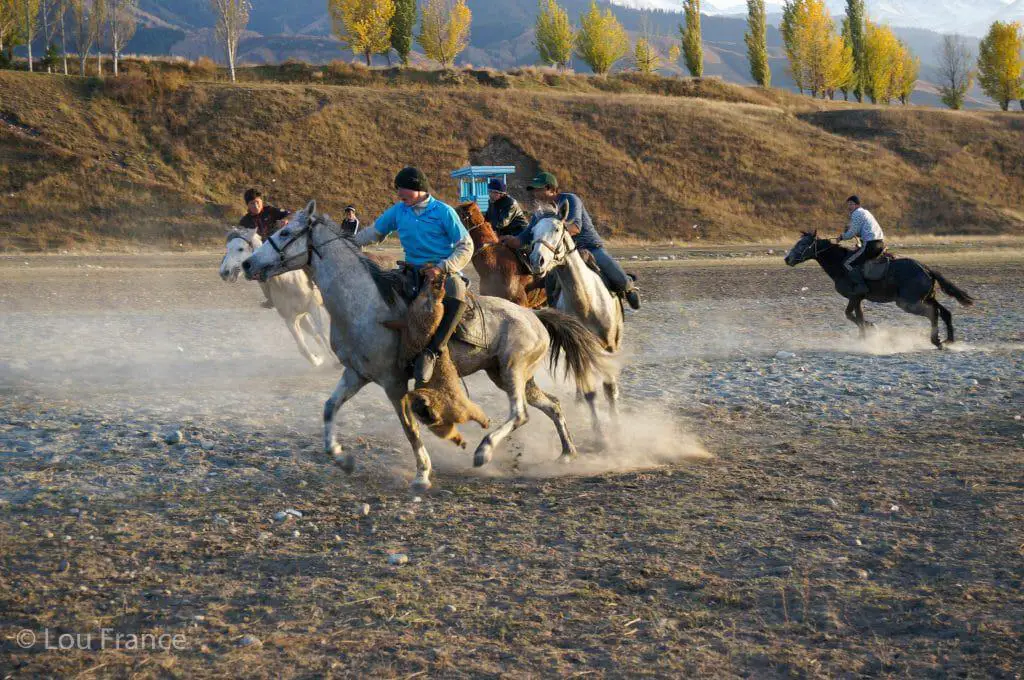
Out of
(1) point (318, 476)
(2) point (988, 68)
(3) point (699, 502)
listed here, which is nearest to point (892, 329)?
(3) point (699, 502)

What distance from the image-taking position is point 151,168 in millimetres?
47188

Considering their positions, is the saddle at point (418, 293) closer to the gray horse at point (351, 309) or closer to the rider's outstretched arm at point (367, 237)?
the gray horse at point (351, 309)

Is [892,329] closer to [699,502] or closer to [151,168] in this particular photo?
[699,502]

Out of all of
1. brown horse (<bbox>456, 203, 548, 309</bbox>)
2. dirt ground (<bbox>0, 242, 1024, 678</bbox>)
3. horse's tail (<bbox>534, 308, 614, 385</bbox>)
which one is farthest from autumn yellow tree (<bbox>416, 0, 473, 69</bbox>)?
horse's tail (<bbox>534, 308, 614, 385</bbox>)

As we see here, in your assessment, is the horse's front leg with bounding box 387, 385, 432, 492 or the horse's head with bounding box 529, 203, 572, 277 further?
the horse's head with bounding box 529, 203, 572, 277

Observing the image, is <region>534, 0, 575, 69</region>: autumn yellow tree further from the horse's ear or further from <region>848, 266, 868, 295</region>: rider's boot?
the horse's ear

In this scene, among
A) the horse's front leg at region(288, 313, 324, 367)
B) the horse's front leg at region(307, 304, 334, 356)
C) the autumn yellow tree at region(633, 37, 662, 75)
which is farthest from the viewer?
the autumn yellow tree at region(633, 37, 662, 75)

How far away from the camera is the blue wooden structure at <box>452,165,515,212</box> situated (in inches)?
1743

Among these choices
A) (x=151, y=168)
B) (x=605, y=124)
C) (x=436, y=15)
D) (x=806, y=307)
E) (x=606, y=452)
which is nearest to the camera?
(x=606, y=452)

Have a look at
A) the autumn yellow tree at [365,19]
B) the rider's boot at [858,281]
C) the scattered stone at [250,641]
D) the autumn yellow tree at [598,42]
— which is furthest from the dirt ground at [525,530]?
the autumn yellow tree at [598,42]

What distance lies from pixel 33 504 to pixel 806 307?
53.4ft

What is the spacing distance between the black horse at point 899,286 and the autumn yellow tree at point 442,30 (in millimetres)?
65898

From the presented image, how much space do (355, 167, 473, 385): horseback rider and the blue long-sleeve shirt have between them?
6.33ft

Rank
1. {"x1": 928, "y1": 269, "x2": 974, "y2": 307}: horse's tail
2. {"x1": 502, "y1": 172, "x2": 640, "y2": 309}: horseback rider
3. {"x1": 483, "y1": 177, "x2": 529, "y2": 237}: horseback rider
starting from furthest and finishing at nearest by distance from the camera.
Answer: {"x1": 928, "y1": 269, "x2": 974, "y2": 307}: horse's tail
{"x1": 483, "y1": 177, "x2": 529, "y2": 237}: horseback rider
{"x1": 502, "y1": 172, "x2": 640, "y2": 309}: horseback rider
